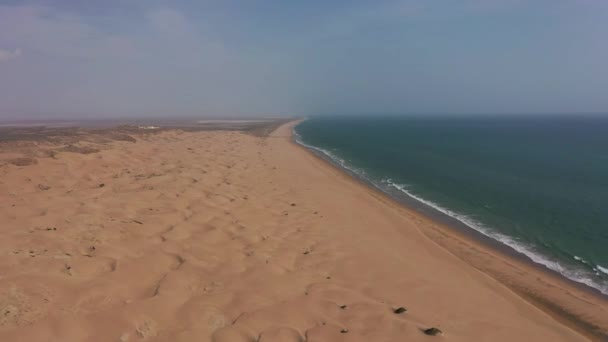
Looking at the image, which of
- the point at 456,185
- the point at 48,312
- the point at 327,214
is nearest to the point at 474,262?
the point at 327,214

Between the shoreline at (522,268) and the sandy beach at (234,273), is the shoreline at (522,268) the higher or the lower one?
the lower one

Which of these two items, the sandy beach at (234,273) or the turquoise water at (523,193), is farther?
the turquoise water at (523,193)

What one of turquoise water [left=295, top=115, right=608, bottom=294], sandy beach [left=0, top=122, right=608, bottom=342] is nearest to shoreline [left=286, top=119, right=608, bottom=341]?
sandy beach [left=0, top=122, right=608, bottom=342]

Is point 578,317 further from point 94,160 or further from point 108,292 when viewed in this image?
point 94,160

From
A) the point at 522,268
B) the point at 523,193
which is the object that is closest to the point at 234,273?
the point at 522,268

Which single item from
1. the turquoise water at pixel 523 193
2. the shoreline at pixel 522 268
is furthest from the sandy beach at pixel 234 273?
the turquoise water at pixel 523 193

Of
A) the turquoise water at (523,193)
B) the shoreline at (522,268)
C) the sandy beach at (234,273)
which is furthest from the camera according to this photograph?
the turquoise water at (523,193)

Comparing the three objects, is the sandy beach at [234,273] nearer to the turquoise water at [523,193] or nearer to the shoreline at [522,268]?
the shoreline at [522,268]

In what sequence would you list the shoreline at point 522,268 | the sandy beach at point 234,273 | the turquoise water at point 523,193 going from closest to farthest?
the sandy beach at point 234,273
the shoreline at point 522,268
the turquoise water at point 523,193

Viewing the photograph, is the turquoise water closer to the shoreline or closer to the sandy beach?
the shoreline
